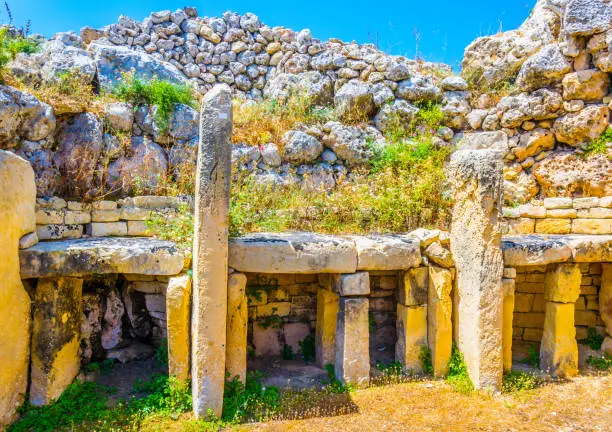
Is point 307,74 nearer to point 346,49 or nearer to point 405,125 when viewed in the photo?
point 346,49

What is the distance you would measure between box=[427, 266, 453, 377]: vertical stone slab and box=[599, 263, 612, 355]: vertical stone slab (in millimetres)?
2854

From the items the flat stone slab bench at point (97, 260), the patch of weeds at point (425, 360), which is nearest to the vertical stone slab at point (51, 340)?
the flat stone slab bench at point (97, 260)

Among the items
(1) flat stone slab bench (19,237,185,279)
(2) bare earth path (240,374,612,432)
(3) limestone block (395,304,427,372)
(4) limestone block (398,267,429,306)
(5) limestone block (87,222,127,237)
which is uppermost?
(5) limestone block (87,222,127,237)

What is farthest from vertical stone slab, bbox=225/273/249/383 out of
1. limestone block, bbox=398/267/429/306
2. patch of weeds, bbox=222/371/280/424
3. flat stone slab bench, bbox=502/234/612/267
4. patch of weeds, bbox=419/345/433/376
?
flat stone slab bench, bbox=502/234/612/267

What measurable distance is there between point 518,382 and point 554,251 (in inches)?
68.3

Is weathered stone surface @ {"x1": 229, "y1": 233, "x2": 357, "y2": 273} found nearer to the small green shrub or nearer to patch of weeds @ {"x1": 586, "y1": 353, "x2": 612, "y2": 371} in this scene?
patch of weeds @ {"x1": 586, "y1": 353, "x2": 612, "y2": 371}

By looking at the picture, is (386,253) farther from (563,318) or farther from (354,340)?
(563,318)

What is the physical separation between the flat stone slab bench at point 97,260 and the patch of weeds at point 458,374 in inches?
140

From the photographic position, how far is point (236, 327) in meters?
4.31

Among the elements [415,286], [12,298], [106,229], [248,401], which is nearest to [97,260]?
[12,298]

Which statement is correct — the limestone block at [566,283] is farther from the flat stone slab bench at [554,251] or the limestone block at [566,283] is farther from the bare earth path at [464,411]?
the bare earth path at [464,411]

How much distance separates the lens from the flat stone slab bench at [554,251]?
4.81 meters

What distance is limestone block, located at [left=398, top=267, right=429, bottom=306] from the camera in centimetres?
484

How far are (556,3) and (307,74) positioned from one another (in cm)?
603
